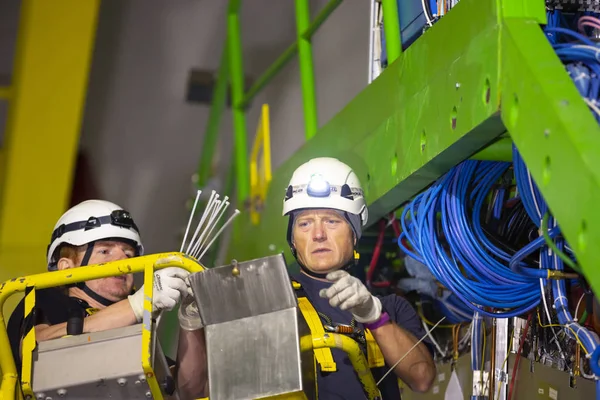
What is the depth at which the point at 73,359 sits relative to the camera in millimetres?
2861

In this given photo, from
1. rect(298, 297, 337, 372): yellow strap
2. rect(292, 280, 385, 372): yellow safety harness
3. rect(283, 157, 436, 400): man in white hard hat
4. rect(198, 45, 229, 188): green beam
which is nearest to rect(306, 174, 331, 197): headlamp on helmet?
rect(283, 157, 436, 400): man in white hard hat

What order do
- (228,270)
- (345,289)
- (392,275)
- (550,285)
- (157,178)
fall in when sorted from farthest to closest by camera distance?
(157,178) < (392,275) < (550,285) < (345,289) < (228,270)

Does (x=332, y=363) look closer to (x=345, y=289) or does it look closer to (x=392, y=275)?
(x=345, y=289)

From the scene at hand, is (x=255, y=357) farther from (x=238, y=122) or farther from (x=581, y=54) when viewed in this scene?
(x=238, y=122)

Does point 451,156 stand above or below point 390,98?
below

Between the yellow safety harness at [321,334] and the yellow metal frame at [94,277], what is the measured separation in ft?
1.30

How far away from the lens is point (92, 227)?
145 inches

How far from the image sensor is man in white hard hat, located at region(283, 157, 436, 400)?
10.0 feet

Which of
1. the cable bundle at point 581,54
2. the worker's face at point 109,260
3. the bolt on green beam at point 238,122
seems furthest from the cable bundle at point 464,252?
the bolt on green beam at point 238,122

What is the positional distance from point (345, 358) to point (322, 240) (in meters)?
0.42

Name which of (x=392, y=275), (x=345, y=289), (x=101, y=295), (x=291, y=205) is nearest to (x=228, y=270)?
(x=345, y=289)

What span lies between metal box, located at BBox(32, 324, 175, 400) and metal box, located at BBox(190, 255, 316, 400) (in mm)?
275

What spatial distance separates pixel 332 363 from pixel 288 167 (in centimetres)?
179

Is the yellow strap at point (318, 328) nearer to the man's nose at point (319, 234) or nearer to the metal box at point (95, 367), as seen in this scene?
the man's nose at point (319, 234)
